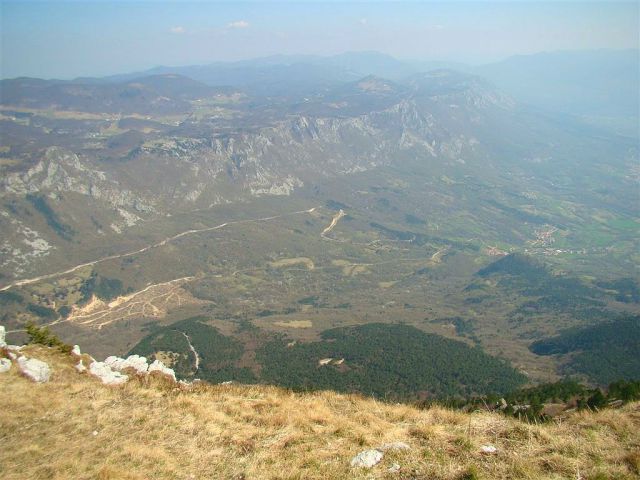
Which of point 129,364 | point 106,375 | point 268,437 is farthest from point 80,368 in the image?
point 268,437

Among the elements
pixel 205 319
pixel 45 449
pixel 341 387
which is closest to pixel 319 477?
pixel 45 449

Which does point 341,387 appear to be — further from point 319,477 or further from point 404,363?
point 319,477

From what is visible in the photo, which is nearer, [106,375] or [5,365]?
[5,365]

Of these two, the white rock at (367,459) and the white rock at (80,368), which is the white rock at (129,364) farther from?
the white rock at (367,459)

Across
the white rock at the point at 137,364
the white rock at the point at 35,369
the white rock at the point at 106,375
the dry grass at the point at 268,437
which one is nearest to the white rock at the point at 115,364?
the white rock at the point at 137,364

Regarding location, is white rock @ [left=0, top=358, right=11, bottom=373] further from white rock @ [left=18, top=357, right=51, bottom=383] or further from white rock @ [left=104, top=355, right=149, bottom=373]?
white rock @ [left=104, top=355, right=149, bottom=373]

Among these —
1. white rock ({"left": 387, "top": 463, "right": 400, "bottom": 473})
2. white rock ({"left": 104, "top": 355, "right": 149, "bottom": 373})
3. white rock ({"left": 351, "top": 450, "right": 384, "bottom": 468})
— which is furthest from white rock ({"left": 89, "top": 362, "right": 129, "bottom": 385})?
white rock ({"left": 387, "top": 463, "right": 400, "bottom": 473})

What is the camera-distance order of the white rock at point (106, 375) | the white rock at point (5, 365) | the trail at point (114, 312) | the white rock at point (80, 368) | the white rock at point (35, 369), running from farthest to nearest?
1. the trail at point (114, 312)
2. the white rock at point (80, 368)
3. the white rock at point (5, 365)
4. the white rock at point (106, 375)
5. the white rock at point (35, 369)

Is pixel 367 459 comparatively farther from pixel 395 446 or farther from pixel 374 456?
pixel 395 446
